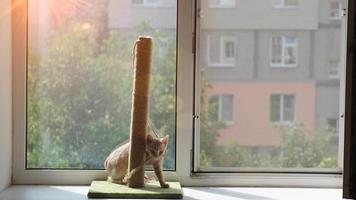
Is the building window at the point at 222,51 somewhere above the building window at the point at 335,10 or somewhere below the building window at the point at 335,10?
below

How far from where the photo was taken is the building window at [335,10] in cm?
214

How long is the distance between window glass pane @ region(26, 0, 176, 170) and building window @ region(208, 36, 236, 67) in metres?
0.15

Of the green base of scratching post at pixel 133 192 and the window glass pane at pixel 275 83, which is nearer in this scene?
the green base of scratching post at pixel 133 192

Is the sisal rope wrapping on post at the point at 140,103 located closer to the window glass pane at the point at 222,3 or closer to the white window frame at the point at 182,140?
the white window frame at the point at 182,140

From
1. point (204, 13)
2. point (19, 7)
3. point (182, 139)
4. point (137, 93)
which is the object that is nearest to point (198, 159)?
point (182, 139)

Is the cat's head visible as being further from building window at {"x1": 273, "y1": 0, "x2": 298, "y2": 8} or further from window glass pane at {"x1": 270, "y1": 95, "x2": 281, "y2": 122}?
building window at {"x1": 273, "y1": 0, "x2": 298, "y2": 8}

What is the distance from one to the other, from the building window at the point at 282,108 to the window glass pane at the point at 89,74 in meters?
0.38

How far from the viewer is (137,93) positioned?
6.64 ft

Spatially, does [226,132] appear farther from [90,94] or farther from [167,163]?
[90,94]

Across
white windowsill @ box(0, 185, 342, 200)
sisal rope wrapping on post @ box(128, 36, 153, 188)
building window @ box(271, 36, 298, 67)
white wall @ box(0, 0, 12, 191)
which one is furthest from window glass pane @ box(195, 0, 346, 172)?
white wall @ box(0, 0, 12, 191)

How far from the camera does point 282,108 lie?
7.10 feet

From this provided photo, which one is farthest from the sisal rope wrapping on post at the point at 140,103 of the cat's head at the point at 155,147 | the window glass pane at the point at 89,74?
the window glass pane at the point at 89,74

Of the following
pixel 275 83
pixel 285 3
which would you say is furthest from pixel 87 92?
pixel 285 3

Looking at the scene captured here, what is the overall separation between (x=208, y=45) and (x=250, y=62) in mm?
173
